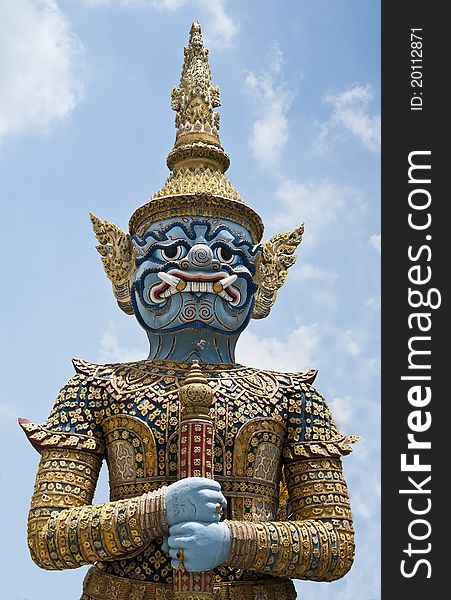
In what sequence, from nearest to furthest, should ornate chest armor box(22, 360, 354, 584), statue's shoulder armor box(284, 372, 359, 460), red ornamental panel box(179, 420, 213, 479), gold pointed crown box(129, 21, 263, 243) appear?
1. red ornamental panel box(179, 420, 213, 479)
2. ornate chest armor box(22, 360, 354, 584)
3. statue's shoulder armor box(284, 372, 359, 460)
4. gold pointed crown box(129, 21, 263, 243)

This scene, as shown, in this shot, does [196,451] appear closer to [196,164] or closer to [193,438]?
[193,438]

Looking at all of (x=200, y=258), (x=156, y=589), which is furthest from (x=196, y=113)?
(x=156, y=589)

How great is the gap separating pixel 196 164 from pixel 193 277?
1.02m

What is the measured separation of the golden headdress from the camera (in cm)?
571

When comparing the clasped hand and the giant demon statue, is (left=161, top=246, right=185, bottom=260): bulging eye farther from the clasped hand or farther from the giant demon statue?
the clasped hand

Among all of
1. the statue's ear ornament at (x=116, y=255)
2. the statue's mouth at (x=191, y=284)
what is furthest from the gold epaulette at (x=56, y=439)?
the statue's ear ornament at (x=116, y=255)

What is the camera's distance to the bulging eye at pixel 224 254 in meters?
5.58

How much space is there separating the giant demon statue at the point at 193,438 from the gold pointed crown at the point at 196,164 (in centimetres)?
1

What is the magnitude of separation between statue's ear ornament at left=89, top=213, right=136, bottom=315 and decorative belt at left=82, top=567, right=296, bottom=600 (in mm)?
1828

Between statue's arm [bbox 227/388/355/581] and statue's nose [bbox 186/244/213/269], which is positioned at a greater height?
statue's nose [bbox 186/244/213/269]

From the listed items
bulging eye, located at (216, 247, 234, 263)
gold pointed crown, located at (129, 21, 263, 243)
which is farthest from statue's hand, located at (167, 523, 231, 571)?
gold pointed crown, located at (129, 21, 263, 243)

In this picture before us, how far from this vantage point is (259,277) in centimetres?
598

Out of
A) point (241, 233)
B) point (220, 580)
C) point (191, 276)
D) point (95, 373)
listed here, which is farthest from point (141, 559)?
point (241, 233)

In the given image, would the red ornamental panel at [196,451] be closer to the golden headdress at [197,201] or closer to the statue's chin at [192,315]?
A: the statue's chin at [192,315]
